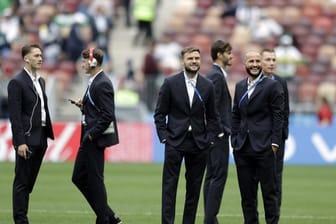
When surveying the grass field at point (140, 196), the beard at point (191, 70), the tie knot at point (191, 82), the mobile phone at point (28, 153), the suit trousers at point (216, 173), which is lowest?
the grass field at point (140, 196)

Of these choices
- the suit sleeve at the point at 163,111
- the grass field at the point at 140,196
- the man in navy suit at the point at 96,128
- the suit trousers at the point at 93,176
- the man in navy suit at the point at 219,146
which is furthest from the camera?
the grass field at the point at 140,196

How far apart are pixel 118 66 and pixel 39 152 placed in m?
22.8

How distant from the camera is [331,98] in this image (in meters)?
33.5

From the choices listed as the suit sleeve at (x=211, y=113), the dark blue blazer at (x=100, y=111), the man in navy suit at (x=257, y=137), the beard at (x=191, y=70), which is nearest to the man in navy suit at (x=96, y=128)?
the dark blue blazer at (x=100, y=111)

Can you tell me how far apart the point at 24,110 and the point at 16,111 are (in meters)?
0.23

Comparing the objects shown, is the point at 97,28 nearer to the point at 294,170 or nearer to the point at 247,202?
the point at 294,170

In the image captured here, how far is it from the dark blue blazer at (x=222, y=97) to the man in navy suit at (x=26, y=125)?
8.03 ft

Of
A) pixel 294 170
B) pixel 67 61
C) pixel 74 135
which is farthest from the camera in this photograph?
pixel 67 61

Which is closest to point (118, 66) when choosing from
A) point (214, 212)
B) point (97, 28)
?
point (97, 28)

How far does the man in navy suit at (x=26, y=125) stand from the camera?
15.3m

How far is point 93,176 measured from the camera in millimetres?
15734

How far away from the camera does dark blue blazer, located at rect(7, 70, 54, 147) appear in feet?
50.0

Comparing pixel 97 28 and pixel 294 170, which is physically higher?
pixel 97 28

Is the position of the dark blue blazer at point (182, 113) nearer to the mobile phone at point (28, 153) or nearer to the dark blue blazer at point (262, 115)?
the dark blue blazer at point (262, 115)
